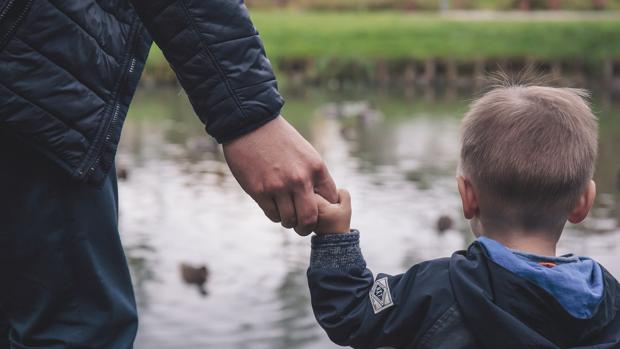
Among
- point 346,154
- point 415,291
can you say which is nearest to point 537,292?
point 415,291

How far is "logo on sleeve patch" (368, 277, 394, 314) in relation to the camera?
1.86 meters

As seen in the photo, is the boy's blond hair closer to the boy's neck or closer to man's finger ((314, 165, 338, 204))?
the boy's neck

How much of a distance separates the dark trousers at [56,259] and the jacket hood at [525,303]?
2.28ft

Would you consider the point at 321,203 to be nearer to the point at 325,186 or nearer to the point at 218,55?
the point at 325,186

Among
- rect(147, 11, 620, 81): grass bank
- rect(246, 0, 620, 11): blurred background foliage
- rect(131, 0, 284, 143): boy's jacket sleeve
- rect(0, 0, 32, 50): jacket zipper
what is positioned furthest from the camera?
rect(246, 0, 620, 11): blurred background foliage

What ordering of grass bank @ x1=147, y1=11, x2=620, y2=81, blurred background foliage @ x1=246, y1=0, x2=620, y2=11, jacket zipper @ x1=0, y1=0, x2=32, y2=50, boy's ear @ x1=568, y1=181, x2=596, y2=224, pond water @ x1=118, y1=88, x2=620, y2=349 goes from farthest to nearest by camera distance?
blurred background foliage @ x1=246, y1=0, x2=620, y2=11 → grass bank @ x1=147, y1=11, x2=620, y2=81 → pond water @ x1=118, y1=88, x2=620, y2=349 → boy's ear @ x1=568, y1=181, x2=596, y2=224 → jacket zipper @ x1=0, y1=0, x2=32, y2=50

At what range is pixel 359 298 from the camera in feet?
6.32

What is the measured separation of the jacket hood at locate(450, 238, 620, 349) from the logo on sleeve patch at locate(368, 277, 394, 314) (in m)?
0.14

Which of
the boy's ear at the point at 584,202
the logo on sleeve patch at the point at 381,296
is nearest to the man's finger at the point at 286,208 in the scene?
the logo on sleeve patch at the point at 381,296

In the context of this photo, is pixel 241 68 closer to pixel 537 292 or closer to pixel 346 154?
pixel 537 292

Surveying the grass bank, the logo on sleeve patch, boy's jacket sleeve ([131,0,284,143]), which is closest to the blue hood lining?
the logo on sleeve patch

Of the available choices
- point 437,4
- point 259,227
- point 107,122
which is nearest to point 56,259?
point 107,122

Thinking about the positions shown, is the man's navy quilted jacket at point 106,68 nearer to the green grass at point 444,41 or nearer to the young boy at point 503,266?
the young boy at point 503,266

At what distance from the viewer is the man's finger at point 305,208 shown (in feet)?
6.16
